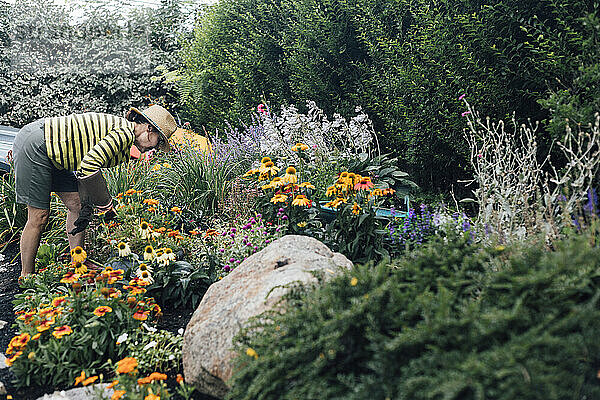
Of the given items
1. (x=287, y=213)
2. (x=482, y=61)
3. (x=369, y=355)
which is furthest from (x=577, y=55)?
(x=369, y=355)

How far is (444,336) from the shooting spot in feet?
5.36

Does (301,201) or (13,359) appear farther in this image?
(301,201)

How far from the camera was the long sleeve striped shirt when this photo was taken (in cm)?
368

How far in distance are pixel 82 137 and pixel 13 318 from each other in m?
1.36

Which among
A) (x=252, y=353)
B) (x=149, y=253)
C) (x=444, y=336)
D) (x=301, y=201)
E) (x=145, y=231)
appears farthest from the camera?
(x=145, y=231)

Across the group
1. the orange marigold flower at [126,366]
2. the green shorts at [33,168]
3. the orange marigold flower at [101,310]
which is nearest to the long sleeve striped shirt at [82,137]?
the green shorts at [33,168]

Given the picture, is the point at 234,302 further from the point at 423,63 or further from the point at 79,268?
the point at 423,63

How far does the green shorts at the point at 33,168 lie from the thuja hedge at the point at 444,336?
8.24 feet

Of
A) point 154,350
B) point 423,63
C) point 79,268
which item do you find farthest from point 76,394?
point 423,63

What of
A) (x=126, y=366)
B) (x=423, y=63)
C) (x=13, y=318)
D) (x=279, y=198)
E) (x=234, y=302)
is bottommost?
(x=13, y=318)

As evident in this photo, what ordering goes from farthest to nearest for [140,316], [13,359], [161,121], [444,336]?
1. [161,121]
2. [140,316]
3. [13,359]
4. [444,336]

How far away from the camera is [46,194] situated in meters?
3.83

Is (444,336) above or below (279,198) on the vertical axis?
above

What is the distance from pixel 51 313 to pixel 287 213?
1.70m
